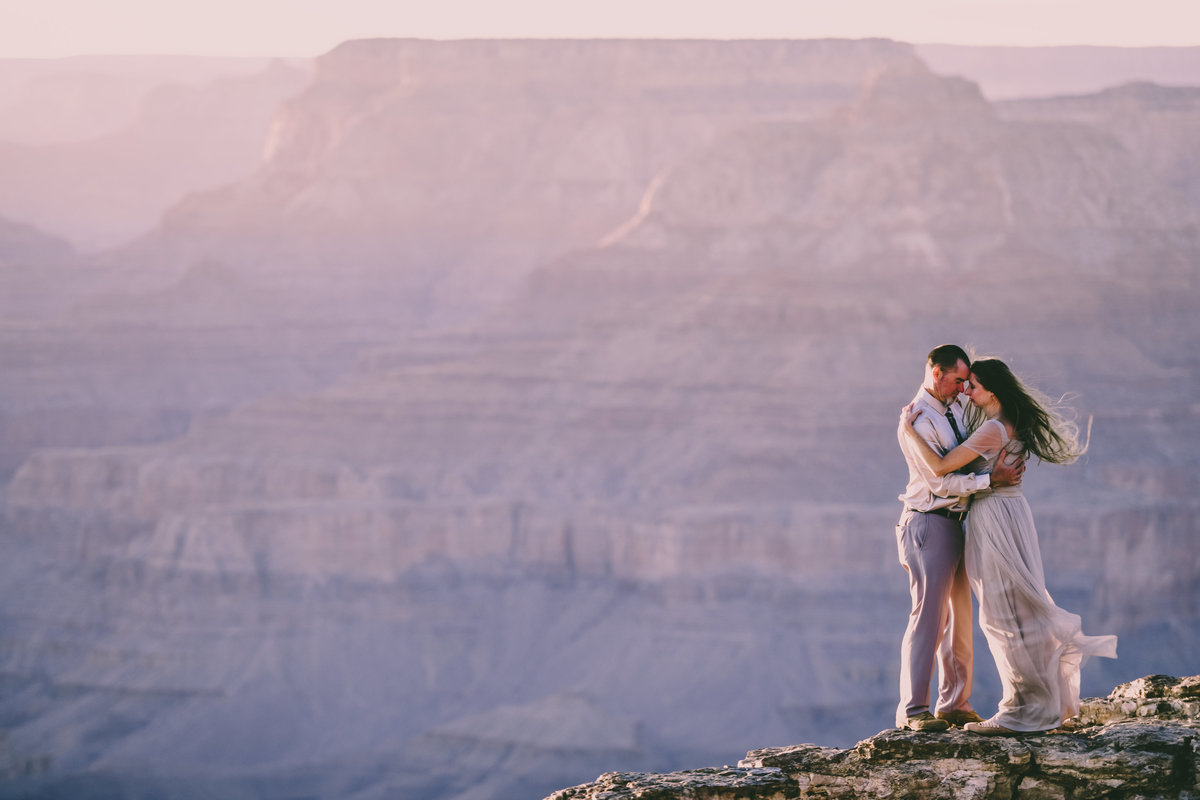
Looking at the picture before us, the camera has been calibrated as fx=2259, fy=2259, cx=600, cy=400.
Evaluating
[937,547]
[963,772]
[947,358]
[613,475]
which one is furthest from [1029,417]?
[613,475]

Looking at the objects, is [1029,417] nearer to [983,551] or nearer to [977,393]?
[977,393]

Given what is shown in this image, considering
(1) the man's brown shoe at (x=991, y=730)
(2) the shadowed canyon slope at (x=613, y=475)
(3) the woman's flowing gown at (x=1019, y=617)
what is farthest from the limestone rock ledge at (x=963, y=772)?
(2) the shadowed canyon slope at (x=613, y=475)

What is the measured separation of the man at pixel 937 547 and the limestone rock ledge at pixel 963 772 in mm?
495

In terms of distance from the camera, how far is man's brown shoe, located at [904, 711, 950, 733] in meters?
15.3

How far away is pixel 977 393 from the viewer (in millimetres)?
15688

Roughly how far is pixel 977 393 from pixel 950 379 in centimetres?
22

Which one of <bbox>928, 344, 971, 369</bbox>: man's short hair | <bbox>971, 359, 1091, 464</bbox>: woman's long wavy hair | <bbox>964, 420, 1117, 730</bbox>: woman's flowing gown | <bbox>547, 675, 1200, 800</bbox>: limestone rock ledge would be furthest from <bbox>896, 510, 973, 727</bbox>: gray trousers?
<bbox>928, 344, 971, 369</bbox>: man's short hair

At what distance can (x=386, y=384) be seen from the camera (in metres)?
109

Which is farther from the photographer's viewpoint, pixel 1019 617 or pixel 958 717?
pixel 958 717

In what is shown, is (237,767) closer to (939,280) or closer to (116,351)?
(939,280)

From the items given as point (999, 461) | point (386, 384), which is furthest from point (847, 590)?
point (999, 461)

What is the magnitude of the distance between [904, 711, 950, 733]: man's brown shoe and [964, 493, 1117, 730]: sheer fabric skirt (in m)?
0.36

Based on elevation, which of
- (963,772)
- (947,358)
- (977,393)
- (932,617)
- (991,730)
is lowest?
(963,772)

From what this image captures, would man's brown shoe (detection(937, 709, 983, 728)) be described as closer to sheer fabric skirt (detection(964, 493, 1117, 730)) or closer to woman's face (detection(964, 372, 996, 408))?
sheer fabric skirt (detection(964, 493, 1117, 730))
